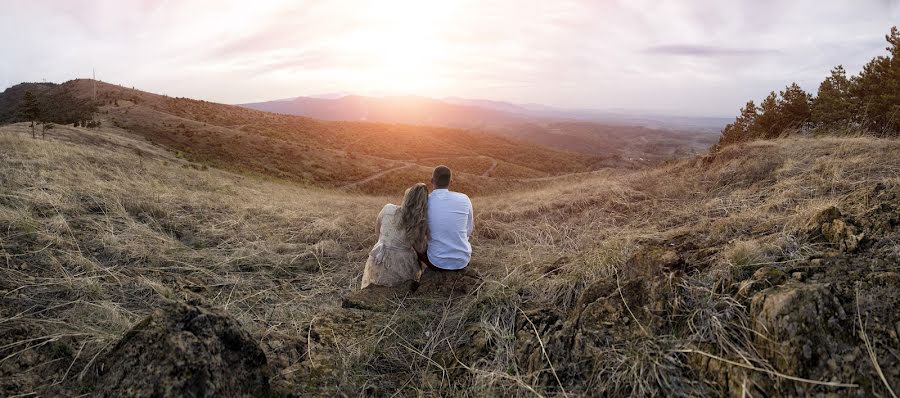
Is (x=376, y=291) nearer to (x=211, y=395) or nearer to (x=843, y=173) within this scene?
(x=211, y=395)

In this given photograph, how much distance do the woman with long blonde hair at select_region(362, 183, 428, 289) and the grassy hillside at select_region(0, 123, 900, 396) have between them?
0.22 meters

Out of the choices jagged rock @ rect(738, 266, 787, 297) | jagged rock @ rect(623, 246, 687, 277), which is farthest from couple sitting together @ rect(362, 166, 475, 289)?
jagged rock @ rect(738, 266, 787, 297)

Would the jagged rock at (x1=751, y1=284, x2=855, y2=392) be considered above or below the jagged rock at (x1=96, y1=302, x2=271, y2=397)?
above

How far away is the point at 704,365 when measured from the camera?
1.95m

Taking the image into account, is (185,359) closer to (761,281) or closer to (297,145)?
(761,281)

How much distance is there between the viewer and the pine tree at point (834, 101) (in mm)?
18016

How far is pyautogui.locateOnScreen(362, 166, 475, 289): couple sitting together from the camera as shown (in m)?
4.36

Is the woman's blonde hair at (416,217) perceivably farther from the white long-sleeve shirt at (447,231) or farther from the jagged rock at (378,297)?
the jagged rock at (378,297)

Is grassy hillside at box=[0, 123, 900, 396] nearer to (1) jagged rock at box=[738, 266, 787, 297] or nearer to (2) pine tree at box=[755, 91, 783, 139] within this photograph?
(1) jagged rock at box=[738, 266, 787, 297]

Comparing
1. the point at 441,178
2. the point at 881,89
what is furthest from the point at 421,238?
the point at 881,89

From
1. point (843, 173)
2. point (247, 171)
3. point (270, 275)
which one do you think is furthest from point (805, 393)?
point (247, 171)

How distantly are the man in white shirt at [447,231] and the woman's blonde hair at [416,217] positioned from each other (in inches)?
2.8

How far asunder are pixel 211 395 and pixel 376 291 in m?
2.14

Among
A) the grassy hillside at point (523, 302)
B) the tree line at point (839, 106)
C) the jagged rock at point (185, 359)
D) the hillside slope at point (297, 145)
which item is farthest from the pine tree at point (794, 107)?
the jagged rock at point (185, 359)
